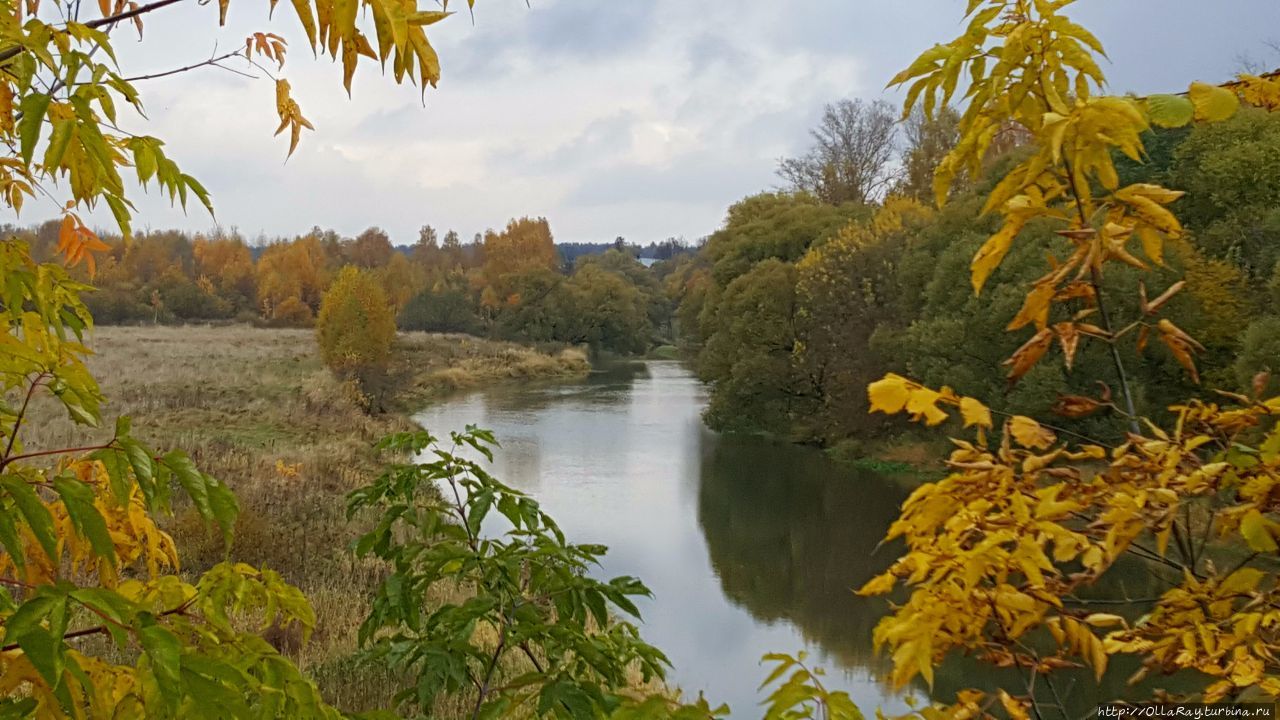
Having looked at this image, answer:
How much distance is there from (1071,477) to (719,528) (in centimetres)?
1115

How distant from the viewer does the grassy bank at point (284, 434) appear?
6.68m

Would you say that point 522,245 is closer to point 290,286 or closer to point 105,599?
point 290,286

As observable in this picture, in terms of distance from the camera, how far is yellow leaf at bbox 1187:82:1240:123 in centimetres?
116

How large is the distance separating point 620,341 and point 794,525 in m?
33.8

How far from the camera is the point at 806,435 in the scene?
18.9 m

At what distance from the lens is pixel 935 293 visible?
15.3 meters

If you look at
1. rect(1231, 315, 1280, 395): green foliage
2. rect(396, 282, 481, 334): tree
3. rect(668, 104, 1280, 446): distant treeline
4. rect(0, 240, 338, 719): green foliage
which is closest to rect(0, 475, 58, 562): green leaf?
rect(0, 240, 338, 719): green foliage

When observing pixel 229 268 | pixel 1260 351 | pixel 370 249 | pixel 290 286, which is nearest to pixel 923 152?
pixel 1260 351

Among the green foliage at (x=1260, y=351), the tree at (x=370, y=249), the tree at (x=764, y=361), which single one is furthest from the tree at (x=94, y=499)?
the tree at (x=370, y=249)

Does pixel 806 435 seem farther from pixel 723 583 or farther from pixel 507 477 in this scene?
pixel 723 583

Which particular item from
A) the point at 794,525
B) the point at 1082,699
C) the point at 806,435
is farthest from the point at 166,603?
the point at 806,435

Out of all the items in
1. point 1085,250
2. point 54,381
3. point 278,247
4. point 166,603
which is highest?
point 278,247

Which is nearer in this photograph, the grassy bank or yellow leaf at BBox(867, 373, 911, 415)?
yellow leaf at BBox(867, 373, 911, 415)

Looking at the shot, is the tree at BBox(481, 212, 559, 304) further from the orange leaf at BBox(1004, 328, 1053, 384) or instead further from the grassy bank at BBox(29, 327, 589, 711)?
the orange leaf at BBox(1004, 328, 1053, 384)
